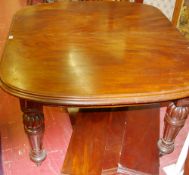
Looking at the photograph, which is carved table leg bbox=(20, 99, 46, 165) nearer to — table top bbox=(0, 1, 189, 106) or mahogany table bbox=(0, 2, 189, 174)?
mahogany table bbox=(0, 2, 189, 174)

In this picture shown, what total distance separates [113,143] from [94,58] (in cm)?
49

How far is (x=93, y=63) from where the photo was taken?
38.4 inches

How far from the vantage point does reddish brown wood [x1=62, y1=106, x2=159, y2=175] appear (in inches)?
46.7

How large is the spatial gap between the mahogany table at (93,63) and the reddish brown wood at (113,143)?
66 mm

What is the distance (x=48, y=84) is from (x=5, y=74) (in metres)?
0.17

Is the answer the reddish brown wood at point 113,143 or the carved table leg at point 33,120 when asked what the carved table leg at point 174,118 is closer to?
the reddish brown wood at point 113,143

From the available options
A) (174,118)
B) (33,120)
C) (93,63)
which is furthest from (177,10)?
(33,120)

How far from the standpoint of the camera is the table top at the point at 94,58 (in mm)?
840

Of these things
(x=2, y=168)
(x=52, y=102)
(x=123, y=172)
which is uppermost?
(x=52, y=102)

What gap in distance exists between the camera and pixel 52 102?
0.82 meters

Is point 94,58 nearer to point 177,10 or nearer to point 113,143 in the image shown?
point 113,143

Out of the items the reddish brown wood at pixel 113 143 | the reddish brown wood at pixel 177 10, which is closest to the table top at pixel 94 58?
the reddish brown wood at pixel 113 143

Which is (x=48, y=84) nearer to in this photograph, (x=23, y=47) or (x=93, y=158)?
(x=23, y=47)

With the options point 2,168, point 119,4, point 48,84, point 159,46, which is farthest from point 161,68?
point 2,168
